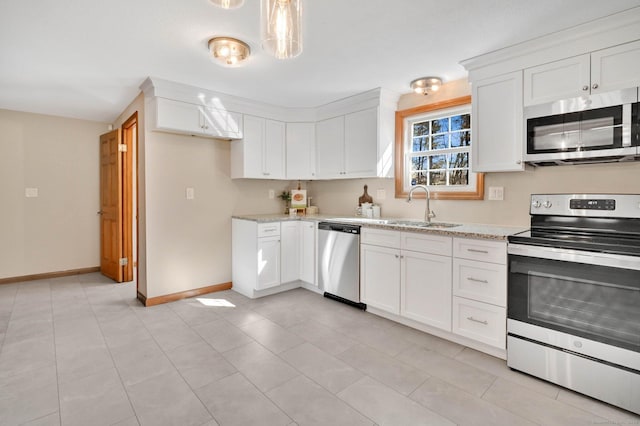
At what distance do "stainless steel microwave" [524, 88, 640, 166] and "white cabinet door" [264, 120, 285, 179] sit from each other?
2.75 metres

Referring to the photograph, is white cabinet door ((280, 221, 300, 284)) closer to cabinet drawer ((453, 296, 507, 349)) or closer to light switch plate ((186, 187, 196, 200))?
light switch plate ((186, 187, 196, 200))

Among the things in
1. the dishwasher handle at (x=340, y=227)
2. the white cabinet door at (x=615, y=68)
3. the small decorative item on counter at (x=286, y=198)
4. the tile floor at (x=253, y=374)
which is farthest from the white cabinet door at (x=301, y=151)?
the white cabinet door at (x=615, y=68)

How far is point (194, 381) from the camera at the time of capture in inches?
85.2

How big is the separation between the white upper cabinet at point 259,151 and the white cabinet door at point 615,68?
3.15 m

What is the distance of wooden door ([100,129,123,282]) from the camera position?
4492 millimetres

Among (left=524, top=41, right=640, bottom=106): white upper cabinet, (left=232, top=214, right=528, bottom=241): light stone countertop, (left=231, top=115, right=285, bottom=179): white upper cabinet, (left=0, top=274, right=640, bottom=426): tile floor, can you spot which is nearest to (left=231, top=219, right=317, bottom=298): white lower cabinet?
(left=232, top=214, right=528, bottom=241): light stone countertop

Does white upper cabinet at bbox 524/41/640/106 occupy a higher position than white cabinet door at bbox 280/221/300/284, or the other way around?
white upper cabinet at bbox 524/41/640/106

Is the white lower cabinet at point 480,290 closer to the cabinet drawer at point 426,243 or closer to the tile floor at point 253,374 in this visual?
the cabinet drawer at point 426,243

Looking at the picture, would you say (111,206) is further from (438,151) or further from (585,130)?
(585,130)

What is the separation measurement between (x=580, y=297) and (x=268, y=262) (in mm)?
2853

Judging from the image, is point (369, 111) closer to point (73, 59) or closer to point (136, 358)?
point (73, 59)

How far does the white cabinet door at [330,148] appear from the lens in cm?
410

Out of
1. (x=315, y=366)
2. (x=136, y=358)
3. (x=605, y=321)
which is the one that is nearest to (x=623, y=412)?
(x=605, y=321)

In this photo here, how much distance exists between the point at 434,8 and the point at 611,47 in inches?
47.9
